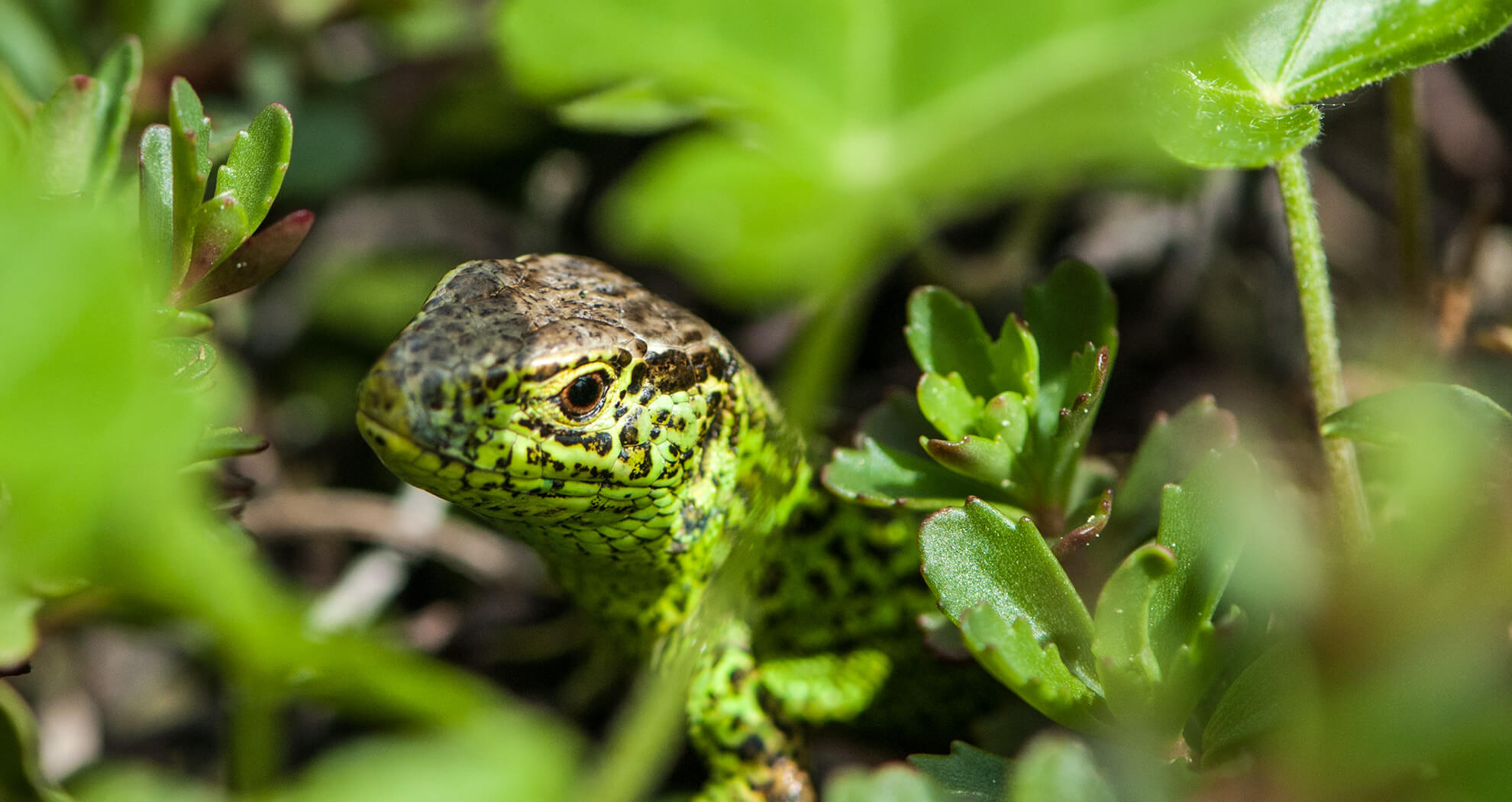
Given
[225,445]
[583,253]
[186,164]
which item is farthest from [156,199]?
[583,253]

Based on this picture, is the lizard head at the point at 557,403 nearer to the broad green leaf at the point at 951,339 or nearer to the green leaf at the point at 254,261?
the green leaf at the point at 254,261

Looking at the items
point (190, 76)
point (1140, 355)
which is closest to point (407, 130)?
point (190, 76)

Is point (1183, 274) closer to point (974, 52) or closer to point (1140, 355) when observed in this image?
point (1140, 355)

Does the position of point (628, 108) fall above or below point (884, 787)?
above

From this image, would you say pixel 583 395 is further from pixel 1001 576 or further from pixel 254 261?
pixel 1001 576

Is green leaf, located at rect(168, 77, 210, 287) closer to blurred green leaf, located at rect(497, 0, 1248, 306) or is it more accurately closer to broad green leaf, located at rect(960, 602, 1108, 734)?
blurred green leaf, located at rect(497, 0, 1248, 306)

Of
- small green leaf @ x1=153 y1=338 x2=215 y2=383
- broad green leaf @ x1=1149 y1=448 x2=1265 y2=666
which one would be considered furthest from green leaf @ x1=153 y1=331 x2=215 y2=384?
broad green leaf @ x1=1149 y1=448 x2=1265 y2=666
